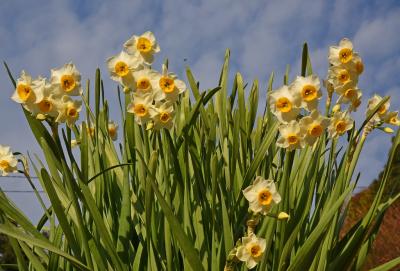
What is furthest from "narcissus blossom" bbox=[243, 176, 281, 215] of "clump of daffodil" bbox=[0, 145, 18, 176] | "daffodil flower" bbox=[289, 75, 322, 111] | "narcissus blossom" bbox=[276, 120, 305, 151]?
"clump of daffodil" bbox=[0, 145, 18, 176]

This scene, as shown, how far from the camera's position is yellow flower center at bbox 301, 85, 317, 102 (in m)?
1.39

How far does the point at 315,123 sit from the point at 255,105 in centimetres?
65

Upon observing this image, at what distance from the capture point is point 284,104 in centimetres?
140

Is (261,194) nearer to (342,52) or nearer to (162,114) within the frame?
(162,114)

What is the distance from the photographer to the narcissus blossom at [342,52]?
5.00 ft

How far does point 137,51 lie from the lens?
1496mm

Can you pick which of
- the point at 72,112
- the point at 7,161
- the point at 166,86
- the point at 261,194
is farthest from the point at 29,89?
the point at 261,194

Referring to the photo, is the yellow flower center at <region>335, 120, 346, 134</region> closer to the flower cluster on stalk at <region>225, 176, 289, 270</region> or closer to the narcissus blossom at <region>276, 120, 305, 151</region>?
the narcissus blossom at <region>276, 120, 305, 151</region>

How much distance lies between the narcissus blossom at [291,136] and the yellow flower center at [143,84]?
13.9 inches

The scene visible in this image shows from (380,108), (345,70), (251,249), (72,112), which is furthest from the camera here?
(380,108)

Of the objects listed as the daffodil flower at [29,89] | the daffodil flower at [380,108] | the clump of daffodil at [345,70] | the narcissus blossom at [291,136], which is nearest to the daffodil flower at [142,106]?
the daffodil flower at [29,89]

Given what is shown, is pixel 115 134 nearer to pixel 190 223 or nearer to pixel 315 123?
pixel 190 223

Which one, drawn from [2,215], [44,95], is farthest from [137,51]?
[2,215]

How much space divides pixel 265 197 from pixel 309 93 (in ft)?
0.91
